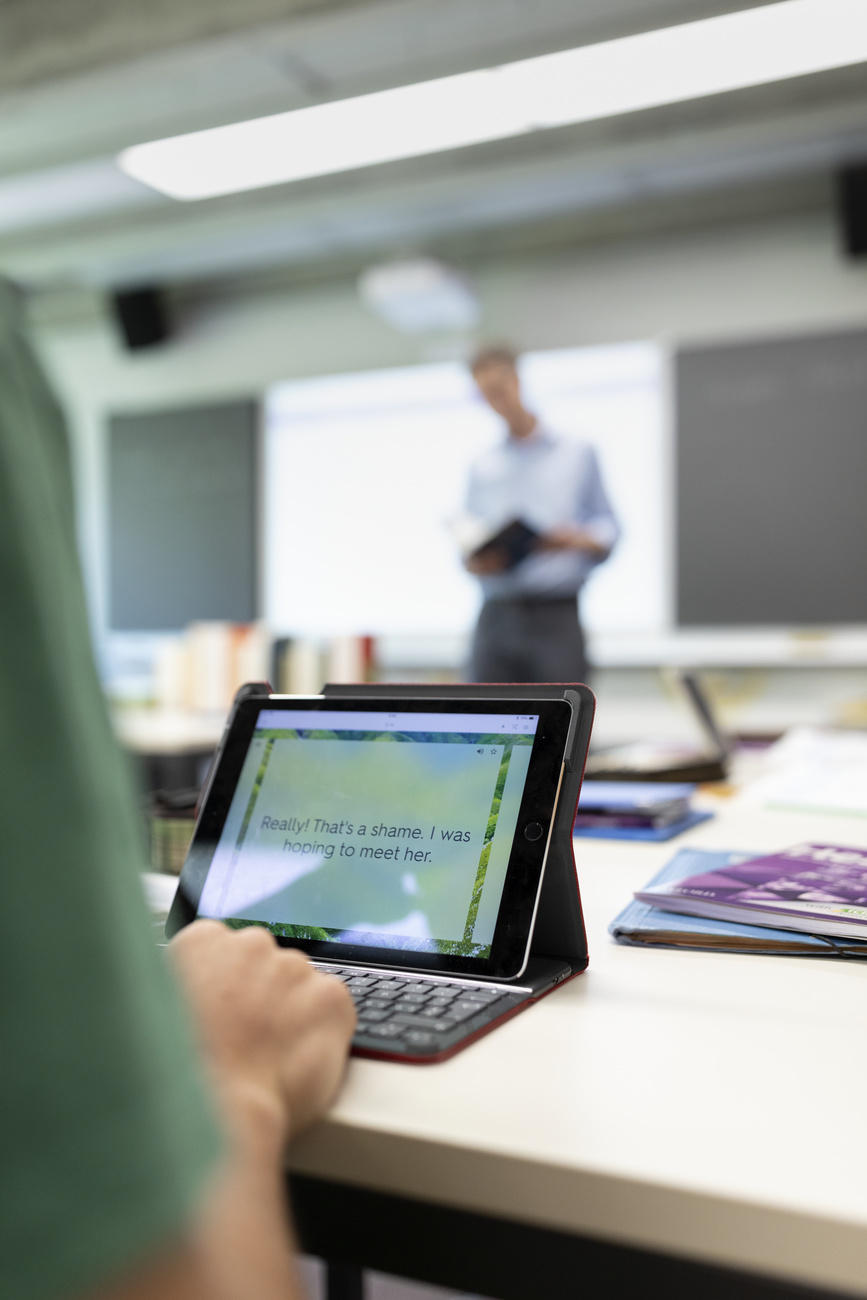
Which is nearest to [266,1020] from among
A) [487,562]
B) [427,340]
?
[487,562]

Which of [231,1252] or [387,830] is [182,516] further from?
[231,1252]

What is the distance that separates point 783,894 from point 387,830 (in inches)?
12.4

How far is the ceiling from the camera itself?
3.27 metres

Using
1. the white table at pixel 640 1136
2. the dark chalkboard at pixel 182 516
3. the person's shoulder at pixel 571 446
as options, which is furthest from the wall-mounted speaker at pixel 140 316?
the white table at pixel 640 1136

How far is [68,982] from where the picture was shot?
263 millimetres

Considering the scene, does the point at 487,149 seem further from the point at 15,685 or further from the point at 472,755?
the point at 15,685

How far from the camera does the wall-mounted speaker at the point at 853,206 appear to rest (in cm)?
396

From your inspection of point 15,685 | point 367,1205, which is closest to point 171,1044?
point 15,685

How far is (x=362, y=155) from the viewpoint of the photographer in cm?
360

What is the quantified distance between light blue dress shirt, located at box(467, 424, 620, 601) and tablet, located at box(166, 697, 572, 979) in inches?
108

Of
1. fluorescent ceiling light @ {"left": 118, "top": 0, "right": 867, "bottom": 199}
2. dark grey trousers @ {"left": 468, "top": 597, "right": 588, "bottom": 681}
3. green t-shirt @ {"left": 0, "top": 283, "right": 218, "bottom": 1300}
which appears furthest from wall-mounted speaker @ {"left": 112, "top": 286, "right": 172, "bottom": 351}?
green t-shirt @ {"left": 0, "top": 283, "right": 218, "bottom": 1300}

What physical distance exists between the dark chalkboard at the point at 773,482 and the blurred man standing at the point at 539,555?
0.88 meters

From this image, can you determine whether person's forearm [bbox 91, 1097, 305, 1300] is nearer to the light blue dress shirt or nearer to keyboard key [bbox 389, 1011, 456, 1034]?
keyboard key [bbox 389, 1011, 456, 1034]

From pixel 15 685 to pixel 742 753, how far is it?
2030 mm
